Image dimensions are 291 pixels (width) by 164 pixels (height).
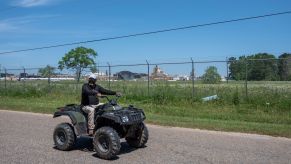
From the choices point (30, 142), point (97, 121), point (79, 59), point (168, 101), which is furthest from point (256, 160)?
point (79, 59)

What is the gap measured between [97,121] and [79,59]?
75794 mm

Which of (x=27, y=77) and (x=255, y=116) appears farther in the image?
(x=27, y=77)

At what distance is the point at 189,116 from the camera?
1722cm

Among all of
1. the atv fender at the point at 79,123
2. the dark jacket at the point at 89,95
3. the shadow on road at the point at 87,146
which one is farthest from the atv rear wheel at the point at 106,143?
the dark jacket at the point at 89,95

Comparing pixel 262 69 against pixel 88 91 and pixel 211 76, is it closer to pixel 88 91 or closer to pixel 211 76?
pixel 211 76

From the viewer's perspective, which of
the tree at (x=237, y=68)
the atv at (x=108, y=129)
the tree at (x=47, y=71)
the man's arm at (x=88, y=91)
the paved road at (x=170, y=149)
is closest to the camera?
the paved road at (x=170, y=149)

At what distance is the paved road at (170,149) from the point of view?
8938 mm

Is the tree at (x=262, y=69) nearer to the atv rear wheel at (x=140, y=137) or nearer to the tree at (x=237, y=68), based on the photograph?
the tree at (x=237, y=68)

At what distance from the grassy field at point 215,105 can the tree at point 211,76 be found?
1.21ft

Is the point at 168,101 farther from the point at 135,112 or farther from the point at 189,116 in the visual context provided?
the point at 135,112

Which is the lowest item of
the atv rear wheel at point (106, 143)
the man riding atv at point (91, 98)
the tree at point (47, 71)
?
the atv rear wheel at point (106, 143)

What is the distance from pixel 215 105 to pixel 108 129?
11.0 metres

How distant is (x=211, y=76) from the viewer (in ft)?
78.3

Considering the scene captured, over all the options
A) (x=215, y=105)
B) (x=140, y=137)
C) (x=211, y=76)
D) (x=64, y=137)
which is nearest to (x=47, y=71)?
(x=211, y=76)
